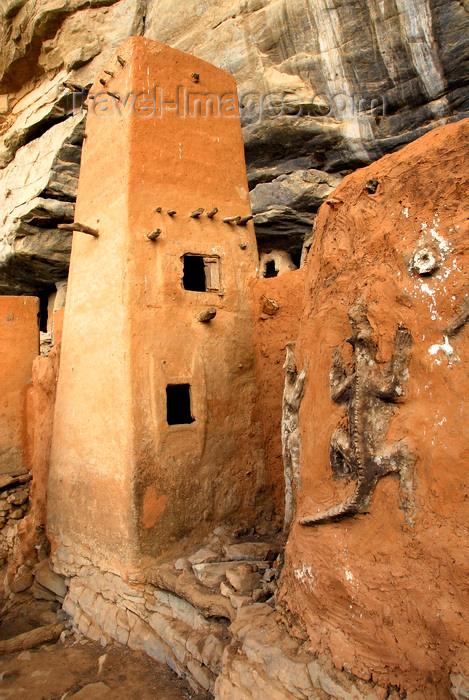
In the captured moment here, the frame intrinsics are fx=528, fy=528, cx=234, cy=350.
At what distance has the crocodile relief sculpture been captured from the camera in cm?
319

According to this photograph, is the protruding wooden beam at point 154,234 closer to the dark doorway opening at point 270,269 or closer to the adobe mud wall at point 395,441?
the adobe mud wall at point 395,441

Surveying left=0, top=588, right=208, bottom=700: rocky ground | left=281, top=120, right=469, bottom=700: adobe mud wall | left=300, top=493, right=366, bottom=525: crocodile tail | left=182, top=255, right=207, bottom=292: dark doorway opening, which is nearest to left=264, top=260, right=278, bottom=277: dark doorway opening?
left=182, top=255, right=207, bottom=292: dark doorway opening

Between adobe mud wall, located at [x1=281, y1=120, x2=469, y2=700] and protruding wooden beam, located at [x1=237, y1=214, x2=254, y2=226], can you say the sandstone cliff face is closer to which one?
protruding wooden beam, located at [x1=237, y1=214, x2=254, y2=226]

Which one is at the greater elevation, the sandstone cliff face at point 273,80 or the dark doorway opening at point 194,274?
the sandstone cliff face at point 273,80

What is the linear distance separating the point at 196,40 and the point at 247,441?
33.7 ft

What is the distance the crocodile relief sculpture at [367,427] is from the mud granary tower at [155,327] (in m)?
2.76

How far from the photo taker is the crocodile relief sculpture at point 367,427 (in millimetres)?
3189

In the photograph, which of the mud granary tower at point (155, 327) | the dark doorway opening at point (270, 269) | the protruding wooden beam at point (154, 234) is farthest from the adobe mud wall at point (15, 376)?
the dark doorway opening at point (270, 269)

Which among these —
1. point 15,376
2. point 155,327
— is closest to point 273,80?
point 155,327

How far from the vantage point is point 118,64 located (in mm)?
7086

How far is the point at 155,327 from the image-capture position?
6.13 meters

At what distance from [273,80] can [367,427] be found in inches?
409

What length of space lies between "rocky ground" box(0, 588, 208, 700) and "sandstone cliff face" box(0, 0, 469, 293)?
9.93m

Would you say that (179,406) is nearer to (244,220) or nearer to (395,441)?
(244,220)
